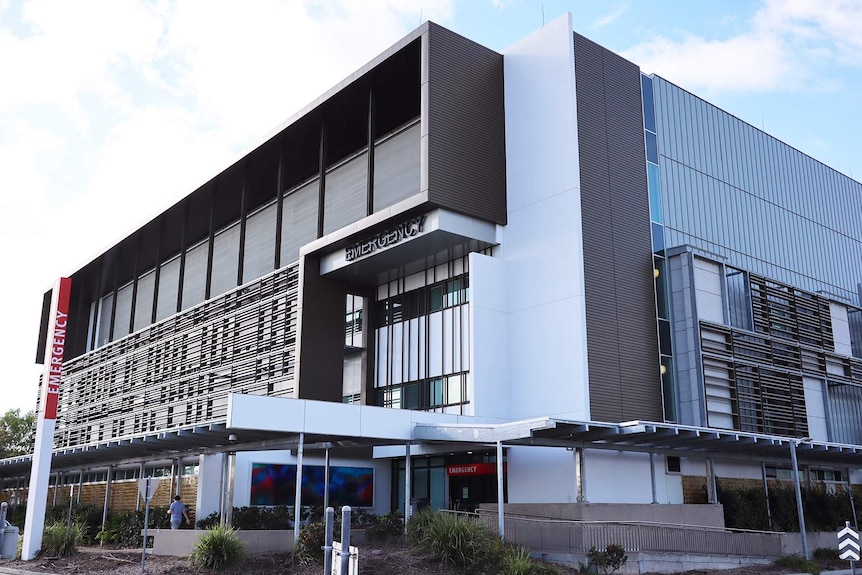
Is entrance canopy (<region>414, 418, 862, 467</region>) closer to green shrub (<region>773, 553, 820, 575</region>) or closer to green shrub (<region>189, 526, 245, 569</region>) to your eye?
green shrub (<region>773, 553, 820, 575</region>)

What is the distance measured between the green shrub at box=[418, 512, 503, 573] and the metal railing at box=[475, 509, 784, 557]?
2340 millimetres

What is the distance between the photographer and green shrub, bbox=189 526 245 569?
21.2m

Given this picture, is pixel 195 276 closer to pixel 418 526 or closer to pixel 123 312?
pixel 123 312

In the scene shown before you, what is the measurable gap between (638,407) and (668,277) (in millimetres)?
5576

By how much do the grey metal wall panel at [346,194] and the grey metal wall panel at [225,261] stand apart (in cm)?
835

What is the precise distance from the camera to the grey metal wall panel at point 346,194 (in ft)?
119

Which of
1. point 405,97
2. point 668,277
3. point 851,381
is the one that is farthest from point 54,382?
point 851,381

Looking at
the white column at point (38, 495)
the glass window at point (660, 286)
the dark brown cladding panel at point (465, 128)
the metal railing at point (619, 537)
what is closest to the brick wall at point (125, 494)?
the white column at point (38, 495)

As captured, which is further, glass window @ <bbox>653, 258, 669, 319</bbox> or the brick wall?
the brick wall

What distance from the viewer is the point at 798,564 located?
82.3 feet

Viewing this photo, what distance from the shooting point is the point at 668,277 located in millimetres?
32562

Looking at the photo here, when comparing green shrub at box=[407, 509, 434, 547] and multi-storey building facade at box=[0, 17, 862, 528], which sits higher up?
multi-storey building facade at box=[0, 17, 862, 528]

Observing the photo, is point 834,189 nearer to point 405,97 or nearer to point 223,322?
point 405,97

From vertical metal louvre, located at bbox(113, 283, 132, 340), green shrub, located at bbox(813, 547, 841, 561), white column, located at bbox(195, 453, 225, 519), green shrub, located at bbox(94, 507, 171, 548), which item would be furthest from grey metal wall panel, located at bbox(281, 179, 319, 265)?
green shrub, located at bbox(813, 547, 841, 561)
